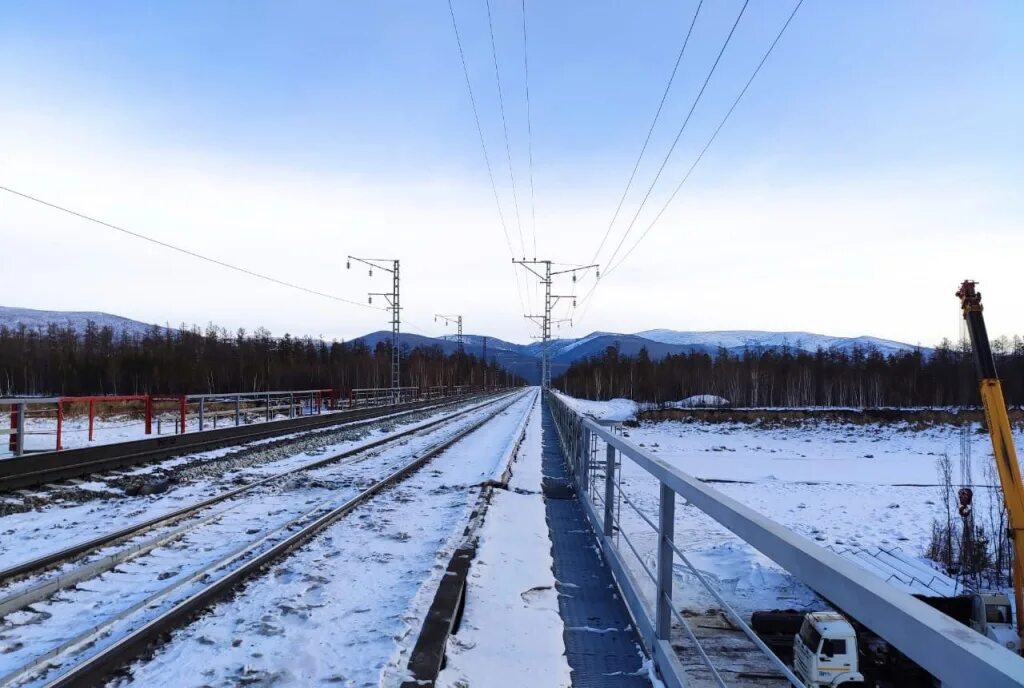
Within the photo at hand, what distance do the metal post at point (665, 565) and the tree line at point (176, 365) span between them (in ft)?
251

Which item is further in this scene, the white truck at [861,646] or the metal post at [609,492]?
the metal post at [609,492]

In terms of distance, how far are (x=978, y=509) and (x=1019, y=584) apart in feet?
30.3

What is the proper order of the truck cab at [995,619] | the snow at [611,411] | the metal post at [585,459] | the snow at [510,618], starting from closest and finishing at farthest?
the snow at [510,618]
the truck cab at [995,619]
the metal post at [585,459]
the snow at [611,411]

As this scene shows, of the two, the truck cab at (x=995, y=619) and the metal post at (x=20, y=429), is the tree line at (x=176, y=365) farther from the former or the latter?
the truck cab at (x=995, y=619)

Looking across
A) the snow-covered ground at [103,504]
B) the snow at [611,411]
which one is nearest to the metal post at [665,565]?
the snow-covered ground at [103,504]

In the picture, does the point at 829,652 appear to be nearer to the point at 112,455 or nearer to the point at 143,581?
the point at 143,581

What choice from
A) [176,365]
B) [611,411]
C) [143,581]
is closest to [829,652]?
[143,581]

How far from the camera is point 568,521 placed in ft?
25.5

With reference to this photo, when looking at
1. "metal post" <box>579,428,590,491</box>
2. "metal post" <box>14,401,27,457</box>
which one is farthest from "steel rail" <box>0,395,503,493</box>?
"metal post" <box>579,428,590,491</box>

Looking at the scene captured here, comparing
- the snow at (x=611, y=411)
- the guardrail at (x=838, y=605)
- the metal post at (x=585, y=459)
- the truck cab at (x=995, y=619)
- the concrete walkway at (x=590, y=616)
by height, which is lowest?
the snow at (x=611, y=411)

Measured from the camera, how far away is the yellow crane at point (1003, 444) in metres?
7.32

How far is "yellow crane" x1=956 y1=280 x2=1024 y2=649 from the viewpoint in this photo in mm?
7322

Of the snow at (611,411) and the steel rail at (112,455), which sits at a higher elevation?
the steel rail at (112,455)

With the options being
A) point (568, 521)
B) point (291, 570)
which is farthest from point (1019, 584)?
point (291, 570)
